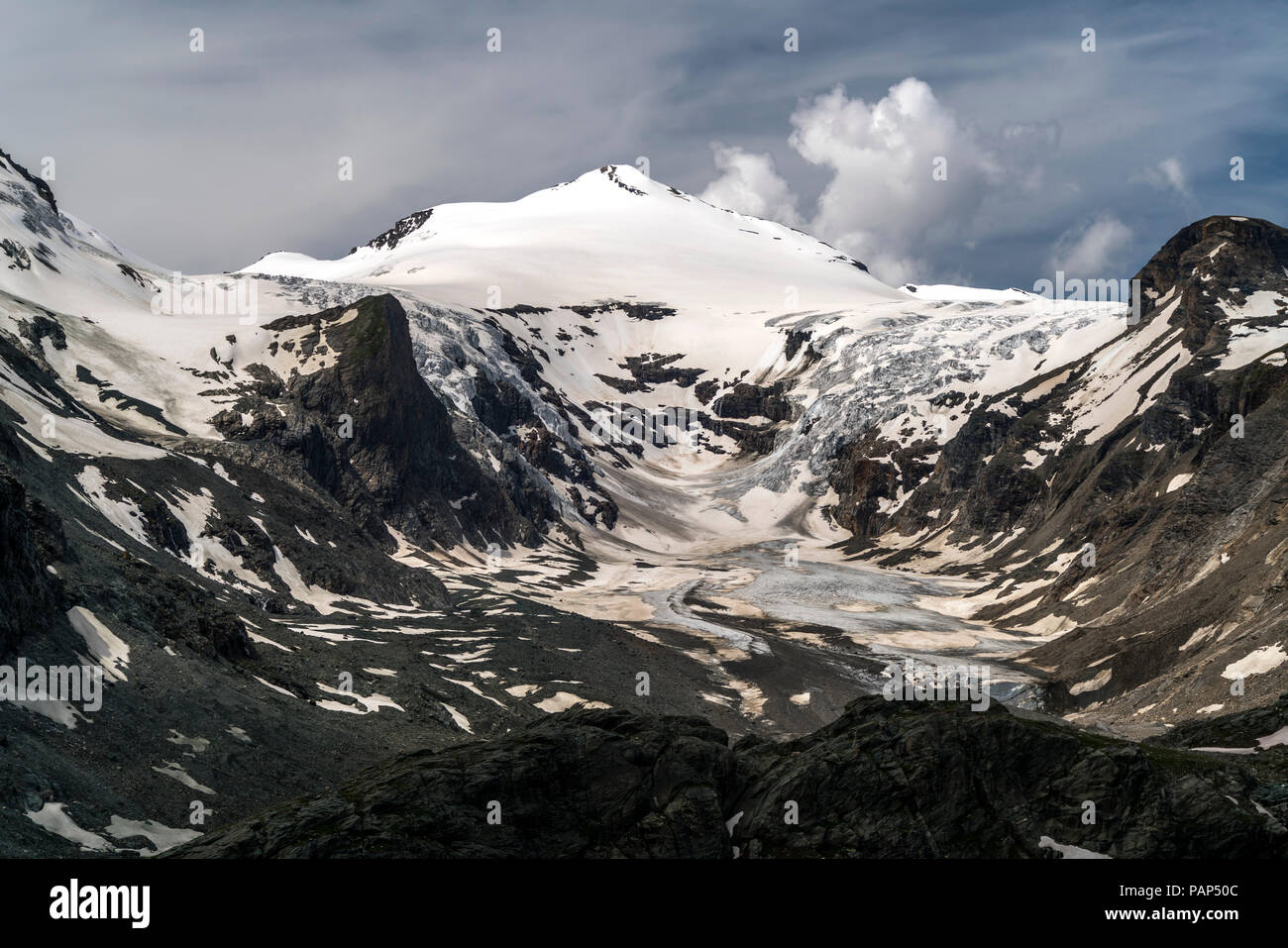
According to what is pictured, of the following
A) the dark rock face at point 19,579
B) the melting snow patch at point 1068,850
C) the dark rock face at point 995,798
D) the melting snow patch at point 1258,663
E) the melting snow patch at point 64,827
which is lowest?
the melting snow patch at point 1258,663

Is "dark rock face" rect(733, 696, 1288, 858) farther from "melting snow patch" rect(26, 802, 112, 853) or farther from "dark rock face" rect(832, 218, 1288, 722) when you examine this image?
"dark rock face" rect(832, 218, 1288, 722)

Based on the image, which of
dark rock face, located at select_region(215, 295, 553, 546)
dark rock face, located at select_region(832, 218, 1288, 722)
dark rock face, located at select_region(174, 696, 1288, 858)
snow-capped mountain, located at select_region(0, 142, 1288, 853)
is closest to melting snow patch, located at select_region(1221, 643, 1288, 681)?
snow-capped mountain, located at select_region(0, 142, 1288, 853)

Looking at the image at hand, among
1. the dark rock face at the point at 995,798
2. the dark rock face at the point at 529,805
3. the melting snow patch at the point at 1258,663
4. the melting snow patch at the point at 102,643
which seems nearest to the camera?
the dark rock face at the point at 529,805

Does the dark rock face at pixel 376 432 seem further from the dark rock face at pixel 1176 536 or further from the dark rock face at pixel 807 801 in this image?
the dark rock face at pixel 807 801

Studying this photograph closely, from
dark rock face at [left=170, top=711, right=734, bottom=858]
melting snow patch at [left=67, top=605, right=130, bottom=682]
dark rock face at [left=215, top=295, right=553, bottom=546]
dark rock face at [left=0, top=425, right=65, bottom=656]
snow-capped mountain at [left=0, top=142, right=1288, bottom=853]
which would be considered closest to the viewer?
dark rock face at [left=170, top=711, right=734, bottom=858]

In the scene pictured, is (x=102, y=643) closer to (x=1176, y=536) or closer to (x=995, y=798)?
(x=995, y=798)

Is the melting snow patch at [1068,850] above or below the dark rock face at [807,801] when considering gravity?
below

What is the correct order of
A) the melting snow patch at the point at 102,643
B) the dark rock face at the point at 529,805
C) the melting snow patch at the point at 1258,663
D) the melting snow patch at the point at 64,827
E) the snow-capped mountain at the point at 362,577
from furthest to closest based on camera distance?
1. the melting snow patch at the point at 1258,663
2. the melting snow patch at the point at 102,643
3. the snow-capped mountain at the point at 362,577
4. the melting snow patch at the point at 64,827
5. the dark rock face at the point at 529,805

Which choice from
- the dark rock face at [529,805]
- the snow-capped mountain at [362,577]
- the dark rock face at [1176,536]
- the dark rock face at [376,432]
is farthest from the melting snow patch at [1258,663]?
the dark rock face at [376,432]

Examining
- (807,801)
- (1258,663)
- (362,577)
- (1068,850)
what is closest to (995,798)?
(1068,850)
